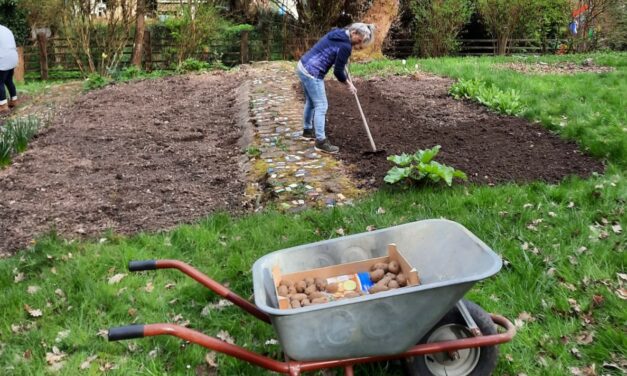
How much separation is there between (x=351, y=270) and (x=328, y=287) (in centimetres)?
23

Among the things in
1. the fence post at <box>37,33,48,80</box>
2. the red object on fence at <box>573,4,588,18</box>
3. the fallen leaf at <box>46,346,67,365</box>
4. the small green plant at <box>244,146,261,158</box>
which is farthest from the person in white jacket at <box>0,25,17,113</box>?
the red object on fence at <box>573,4,588,18</box>

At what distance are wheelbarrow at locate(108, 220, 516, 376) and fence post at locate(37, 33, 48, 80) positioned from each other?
14.6 meters

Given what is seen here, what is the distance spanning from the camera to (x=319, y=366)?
2787 mm

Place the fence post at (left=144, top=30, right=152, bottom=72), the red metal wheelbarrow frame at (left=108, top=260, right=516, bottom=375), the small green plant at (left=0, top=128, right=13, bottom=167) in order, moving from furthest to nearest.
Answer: the fence post at (left=144, top=30, right=152, bottom=72)
the small green plant at (left=0, top=128, right=13, bottom=167)
the red metal wheelbarrow frame at (left=108, top=260, right=516, bottom=375)

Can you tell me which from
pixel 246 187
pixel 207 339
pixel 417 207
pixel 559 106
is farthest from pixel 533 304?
pixel 559 106

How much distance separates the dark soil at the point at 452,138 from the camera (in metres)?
5.98

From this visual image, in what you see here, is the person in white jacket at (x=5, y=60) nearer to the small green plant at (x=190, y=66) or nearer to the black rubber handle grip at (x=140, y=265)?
the small green plant at (x=190, y=66)

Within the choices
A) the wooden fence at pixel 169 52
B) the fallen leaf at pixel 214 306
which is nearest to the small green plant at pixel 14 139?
the fallen leaf at pixel 214 306

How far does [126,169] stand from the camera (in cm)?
696

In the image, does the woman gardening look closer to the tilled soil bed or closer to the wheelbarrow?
the tilled soil bed

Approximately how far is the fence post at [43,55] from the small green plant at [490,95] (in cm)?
1149

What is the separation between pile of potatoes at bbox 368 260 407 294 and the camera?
325 centimetres

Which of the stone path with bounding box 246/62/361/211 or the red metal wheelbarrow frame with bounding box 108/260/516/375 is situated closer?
the red metal wheelbarrow frame with bounding box 108/260/516/375

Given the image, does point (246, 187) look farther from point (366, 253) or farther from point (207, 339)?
point (207, 339)
